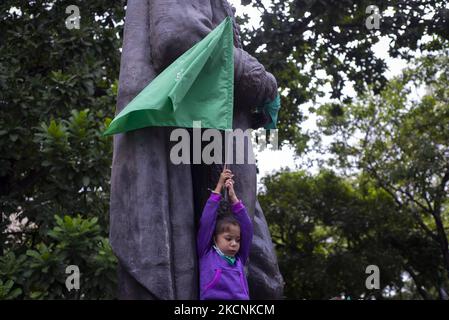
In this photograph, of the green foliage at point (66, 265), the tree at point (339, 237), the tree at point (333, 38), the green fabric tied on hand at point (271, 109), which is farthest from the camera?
the tree at point (339, 237)

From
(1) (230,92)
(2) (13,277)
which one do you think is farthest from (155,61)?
(2) (13,277)

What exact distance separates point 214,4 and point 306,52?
971 centimetres

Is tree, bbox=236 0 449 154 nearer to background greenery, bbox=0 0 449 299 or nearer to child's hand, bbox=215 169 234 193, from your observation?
background greenery, bbox=0 0 449 299

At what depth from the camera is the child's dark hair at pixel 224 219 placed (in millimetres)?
4461

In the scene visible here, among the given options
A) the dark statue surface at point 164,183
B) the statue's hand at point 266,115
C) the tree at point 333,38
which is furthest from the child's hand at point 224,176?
the tree at point 333,38

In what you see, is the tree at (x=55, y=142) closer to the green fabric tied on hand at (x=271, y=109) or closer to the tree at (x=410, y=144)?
the green fabric tied on hand at (x=271, y=109)

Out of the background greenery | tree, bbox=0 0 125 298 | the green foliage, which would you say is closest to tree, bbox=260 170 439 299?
the background greenery

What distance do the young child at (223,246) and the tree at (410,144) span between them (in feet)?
47.9

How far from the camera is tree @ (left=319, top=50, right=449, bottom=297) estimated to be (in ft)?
63.4

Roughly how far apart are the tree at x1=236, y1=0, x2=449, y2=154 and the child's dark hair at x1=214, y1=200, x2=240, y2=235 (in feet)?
28.0

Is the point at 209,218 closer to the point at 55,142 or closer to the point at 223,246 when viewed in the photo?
the point at 223,246

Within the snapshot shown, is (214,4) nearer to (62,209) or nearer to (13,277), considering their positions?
(13,277)

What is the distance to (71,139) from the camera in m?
9.04

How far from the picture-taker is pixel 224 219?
4.47 metres
